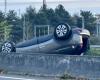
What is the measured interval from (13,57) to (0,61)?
2.69ft

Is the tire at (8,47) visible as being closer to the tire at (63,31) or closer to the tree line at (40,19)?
the tire at (63,31)

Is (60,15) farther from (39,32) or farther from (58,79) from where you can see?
(58,79)

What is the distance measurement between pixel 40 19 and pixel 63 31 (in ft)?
141

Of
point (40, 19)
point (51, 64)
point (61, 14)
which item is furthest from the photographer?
point (61, 14)

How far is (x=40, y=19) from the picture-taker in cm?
6356

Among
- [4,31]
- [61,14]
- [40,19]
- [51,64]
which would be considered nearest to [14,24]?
[40,19]

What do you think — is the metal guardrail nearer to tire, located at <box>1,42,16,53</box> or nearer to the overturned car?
the overturned car

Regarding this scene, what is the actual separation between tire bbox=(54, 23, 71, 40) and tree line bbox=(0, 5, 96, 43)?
34826 mm

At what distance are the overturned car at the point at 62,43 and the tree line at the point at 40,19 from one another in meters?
32.7

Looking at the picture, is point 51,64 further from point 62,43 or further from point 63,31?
point 62,43

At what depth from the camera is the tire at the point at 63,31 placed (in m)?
20.8

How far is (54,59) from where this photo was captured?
17.4 m

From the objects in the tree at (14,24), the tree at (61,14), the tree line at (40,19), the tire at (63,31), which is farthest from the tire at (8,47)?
the tree at (61,14)

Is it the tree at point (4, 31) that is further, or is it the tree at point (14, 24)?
the tree at point (14, 24)
